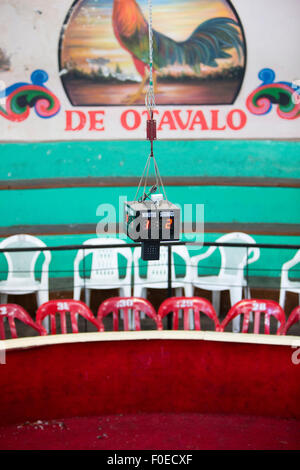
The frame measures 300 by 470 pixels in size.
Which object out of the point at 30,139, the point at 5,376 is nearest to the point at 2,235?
the point at 30,139

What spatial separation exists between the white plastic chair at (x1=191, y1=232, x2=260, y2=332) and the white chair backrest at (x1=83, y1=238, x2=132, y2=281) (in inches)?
32.2

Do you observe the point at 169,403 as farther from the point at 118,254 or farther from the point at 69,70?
the point at 69,70

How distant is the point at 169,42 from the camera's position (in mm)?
6898

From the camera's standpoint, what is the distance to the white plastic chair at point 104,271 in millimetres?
6461

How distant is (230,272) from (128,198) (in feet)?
4.79

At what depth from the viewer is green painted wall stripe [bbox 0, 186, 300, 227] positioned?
23.0 feet

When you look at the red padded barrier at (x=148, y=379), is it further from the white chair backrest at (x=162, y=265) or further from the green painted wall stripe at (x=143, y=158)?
the green painted wall stripe at (x=143, y=158)

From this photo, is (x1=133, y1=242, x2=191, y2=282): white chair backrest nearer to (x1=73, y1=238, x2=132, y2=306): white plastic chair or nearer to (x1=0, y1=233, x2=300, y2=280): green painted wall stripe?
(x1=73, y1=238, x2=132, y2=306): white plastic chair

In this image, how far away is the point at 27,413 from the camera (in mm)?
3609

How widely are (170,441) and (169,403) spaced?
0.34m

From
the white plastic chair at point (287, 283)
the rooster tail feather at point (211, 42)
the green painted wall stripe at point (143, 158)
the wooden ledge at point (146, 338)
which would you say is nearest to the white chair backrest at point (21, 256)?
the green painted wall stripe at point (143, 158)

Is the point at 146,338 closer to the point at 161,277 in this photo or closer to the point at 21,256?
the point at 161,277

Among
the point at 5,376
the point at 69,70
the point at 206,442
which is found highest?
the point at 69,70

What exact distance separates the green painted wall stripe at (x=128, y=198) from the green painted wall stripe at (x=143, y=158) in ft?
0.63
